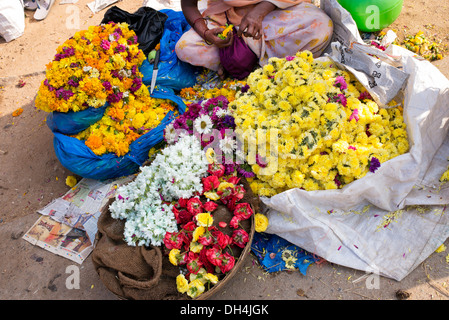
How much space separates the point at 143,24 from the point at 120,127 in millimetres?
1198

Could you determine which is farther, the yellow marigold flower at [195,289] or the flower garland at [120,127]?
the flower garland at [120,127]

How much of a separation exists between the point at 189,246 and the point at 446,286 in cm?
163

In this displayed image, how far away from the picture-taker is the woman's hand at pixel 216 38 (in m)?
2.94

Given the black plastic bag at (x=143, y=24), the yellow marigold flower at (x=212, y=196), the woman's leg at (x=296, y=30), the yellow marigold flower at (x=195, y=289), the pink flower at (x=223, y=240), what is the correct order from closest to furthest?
the yellow marigold flower at (x=195, y=289) → the pink flower at (x=223, y=240) → the yellow marigold flower at (x=212, y=196) → the woman's leg at (x=296, y=30) → the black plastic bag at (x=143, y=24)

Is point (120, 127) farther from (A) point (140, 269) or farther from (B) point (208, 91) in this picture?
(A) point (140, 269)

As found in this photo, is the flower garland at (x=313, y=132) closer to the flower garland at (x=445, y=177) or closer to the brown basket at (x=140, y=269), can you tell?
the flower garland at (x=445, y=177)

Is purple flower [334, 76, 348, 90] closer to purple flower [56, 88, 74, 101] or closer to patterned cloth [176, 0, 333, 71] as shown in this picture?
patterned cloth [176, 0, 333, 71]

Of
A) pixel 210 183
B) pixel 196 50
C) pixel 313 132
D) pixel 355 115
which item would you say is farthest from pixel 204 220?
pixel 196 50

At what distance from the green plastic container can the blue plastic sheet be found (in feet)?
7.36

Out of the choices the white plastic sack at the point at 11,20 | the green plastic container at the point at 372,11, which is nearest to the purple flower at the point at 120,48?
the green plastic container at the point at 372,11

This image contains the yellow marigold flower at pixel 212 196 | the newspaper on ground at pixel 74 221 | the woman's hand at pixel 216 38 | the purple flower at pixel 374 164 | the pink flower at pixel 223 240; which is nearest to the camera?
the pink flower at pixel 223 240

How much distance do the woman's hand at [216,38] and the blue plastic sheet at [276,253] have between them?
5.70 feet

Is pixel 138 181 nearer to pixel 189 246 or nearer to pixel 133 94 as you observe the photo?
pixel 189 246

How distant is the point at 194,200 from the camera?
6.99 ft
